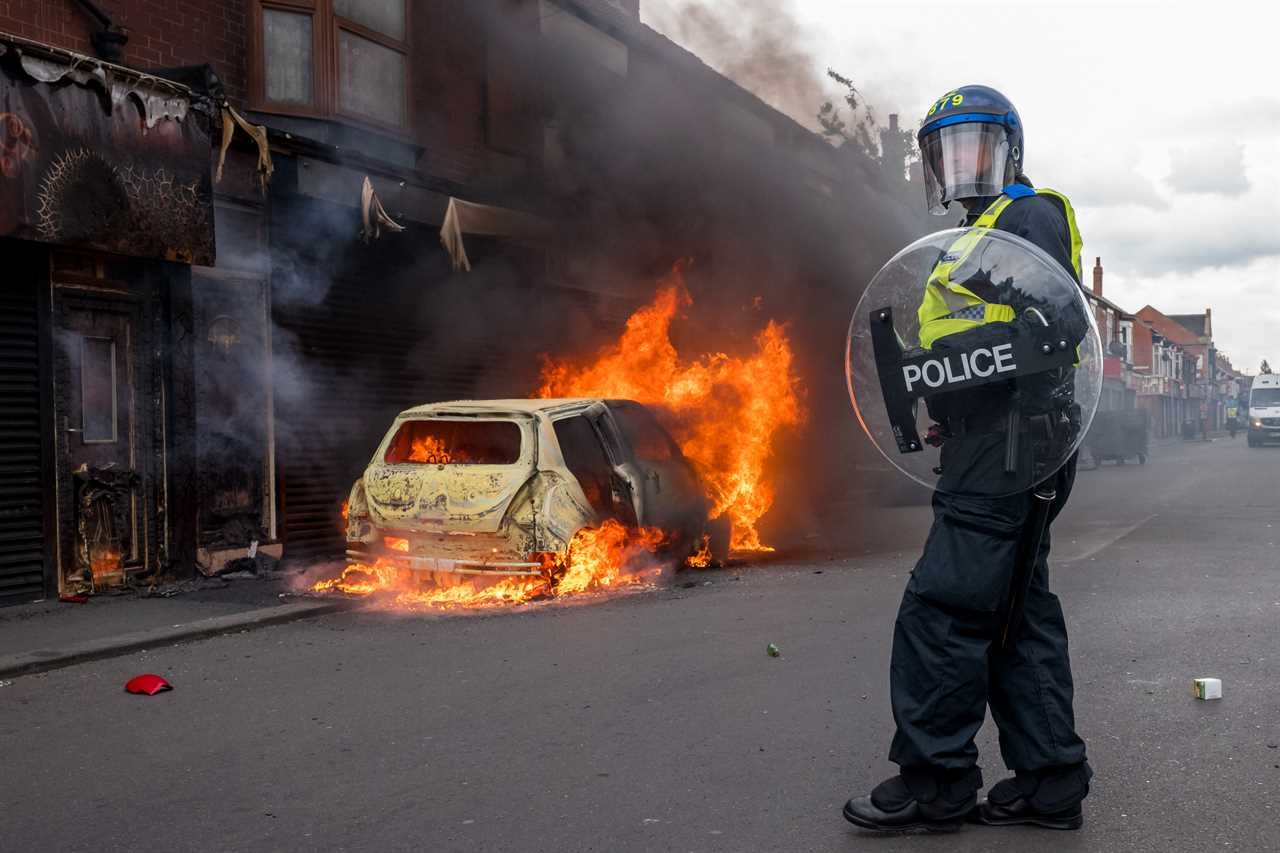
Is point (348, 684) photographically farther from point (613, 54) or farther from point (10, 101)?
point (613, 54)

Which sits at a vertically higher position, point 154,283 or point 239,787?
point 154,283

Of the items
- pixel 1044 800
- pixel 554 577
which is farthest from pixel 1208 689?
pixel 554 577

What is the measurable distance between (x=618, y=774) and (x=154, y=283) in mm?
6962

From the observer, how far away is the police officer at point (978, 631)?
3.24 meters

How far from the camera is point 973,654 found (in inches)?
127

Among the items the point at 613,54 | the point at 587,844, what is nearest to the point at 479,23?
the point at 613,54

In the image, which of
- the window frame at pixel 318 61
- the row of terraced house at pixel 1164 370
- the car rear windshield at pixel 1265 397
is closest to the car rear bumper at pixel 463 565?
the window frame at pixel 318 61

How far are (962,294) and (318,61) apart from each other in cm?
912

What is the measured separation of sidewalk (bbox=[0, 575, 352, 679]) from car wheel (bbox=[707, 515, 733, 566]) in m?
3.05

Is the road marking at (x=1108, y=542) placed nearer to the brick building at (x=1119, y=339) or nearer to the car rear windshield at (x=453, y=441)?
the car rear windshield at (x=453, y=441)

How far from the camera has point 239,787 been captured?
4.04 metres

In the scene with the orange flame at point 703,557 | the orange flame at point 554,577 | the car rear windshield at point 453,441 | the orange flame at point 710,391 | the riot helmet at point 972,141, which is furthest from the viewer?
the orange flame at point 710,391

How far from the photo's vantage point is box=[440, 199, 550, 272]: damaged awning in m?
11.8

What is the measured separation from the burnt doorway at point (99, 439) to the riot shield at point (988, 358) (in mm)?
7129
